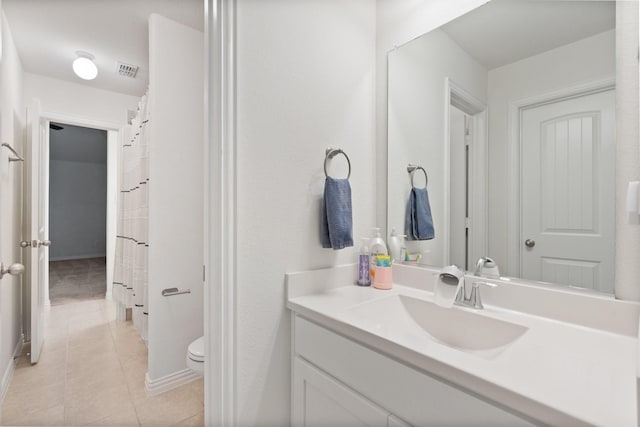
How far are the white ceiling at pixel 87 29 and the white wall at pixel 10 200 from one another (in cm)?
12

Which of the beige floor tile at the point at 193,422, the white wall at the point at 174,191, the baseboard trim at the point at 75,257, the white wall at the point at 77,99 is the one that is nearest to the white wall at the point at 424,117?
the white wall at the point at 174,191

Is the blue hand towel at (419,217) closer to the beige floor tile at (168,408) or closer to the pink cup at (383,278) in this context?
the pink cup at (383,278)

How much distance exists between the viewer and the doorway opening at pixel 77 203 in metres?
5.52

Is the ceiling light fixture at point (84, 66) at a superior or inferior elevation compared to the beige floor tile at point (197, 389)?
superior

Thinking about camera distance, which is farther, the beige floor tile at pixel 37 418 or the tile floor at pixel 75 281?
the tile floor at pixel 75 281

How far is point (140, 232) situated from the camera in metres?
2.19

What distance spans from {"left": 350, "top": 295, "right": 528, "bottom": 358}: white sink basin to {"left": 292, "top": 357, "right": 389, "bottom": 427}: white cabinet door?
0.21m

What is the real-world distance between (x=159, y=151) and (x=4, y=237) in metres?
1.05

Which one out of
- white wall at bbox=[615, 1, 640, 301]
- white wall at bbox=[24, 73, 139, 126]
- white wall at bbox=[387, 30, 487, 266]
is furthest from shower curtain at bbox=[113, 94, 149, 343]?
white wall at bbox=[615, 1, 640, 301]

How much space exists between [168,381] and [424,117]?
210 cm

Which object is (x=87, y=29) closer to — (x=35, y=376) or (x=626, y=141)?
(x=35, y=376)

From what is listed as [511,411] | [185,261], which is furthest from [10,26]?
[511,411]

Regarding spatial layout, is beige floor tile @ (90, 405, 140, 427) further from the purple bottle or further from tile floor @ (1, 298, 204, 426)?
the purple bottle

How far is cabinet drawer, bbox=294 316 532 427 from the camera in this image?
Result: 619 mm
